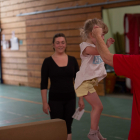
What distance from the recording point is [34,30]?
9.34m

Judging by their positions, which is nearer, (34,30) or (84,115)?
(84,115)

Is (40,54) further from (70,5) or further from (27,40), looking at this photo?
(70,5)

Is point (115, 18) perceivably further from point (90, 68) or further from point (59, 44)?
point (90, 68)

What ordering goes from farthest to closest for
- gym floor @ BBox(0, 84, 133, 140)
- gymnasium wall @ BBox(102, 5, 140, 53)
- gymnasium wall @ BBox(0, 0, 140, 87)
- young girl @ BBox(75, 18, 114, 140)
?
gymnasium wall @ BBox(102, 5, 140, 53) < gymnasium wall @ BBox(0, 0, 140, 87) < gym floor @ BBox(0, 84, 133, 140) < young girl @ BBox(75, 18, 114, 140)

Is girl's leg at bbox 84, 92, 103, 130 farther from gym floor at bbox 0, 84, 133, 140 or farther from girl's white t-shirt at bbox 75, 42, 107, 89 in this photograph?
gym floor at bbox 0, 84, 133, 140

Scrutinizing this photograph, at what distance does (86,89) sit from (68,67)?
0.65m

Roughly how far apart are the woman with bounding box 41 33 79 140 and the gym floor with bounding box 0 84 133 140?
39.3 inches

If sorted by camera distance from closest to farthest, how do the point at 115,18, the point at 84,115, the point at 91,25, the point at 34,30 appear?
the point at 91,25 < the point at 84,115 < the point at 34,30 < the point at 115,18

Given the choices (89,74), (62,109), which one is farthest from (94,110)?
(62,109)

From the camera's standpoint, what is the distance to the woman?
9.99ft

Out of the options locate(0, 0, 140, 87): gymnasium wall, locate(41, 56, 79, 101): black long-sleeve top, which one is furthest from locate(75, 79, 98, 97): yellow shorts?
locate(0, 0, 140, 87): gymnasium wall

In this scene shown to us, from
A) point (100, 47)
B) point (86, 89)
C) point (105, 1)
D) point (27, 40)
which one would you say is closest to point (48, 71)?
point (86, 89)

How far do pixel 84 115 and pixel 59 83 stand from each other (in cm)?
236

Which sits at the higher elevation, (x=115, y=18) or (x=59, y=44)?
(x=115, y=18)
